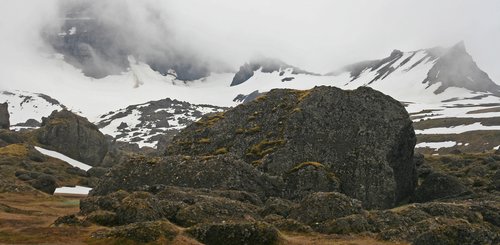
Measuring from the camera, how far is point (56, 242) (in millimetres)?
33812

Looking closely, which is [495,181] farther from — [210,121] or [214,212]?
[214,212]

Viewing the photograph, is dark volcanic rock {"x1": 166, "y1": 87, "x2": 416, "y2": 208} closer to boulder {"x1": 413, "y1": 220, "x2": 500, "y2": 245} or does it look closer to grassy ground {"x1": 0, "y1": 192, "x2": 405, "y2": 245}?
grassy ground {"x1": 0, "y1": 192, "x2": 405, "y2": 245}

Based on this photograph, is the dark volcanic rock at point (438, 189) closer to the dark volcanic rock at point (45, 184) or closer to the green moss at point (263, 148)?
the green moss at point (263, 148)

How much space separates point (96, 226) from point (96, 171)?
94.2 meters

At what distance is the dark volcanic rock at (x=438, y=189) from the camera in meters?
67.0

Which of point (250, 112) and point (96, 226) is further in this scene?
point (250, 112)

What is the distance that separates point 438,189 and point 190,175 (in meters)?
34.7

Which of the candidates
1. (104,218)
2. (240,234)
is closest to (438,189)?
(240,234)

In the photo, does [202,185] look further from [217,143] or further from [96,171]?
[96,171]

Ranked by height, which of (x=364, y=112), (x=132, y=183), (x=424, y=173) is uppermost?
(x=364, y=112)

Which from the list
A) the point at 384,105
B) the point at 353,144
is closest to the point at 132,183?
the point at 353,144

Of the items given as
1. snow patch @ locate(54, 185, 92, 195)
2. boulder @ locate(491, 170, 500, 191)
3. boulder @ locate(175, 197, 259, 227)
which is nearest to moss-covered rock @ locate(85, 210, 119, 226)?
boulder @ locate(175, 197, 259, 227)

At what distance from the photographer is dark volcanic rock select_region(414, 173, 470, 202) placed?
67.0m

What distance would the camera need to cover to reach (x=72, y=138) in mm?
154500
